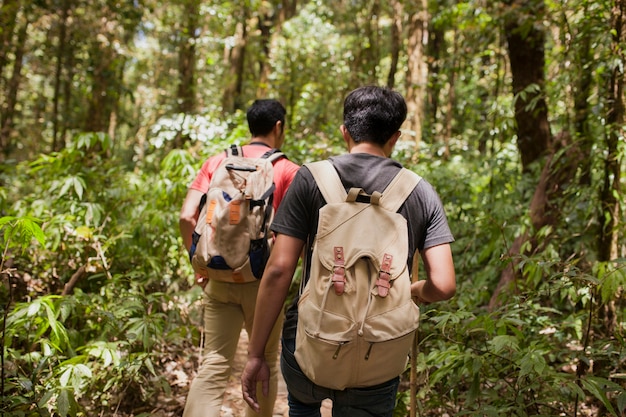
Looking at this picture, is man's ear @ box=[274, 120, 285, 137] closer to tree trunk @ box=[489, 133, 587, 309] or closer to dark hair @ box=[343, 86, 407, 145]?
dark hair @ box=[343, 86, 407, 145]

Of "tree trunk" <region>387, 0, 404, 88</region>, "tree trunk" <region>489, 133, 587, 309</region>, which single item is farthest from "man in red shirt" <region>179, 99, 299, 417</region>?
"tree trunk" <region>387, 0, 404, 88</region>

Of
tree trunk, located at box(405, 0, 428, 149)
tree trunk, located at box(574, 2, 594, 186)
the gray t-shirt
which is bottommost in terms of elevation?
the gray t-shirt

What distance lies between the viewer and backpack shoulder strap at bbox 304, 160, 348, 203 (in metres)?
1.98

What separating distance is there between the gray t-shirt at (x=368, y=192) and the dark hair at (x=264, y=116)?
124cm

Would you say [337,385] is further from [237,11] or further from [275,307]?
[237,11]

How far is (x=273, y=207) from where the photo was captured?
3.03 m

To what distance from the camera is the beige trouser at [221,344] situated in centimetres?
297

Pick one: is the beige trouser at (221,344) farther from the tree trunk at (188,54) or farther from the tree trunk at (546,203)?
the tree trunk at (188,54)

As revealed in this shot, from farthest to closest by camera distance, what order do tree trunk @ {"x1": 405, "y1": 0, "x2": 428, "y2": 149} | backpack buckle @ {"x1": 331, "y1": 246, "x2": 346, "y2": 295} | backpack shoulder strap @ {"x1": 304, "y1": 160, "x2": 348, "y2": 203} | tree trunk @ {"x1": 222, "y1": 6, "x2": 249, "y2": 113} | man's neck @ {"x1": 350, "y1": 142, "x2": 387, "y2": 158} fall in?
tree trunk @ {"x1": 222, "y1": 6, "x2": 249, "y2": 113}
tree trunk @ {"x1": 405, "y1": 0, "x2": 428, "y2": 149}
man's neck @ {"x1": 350, "y1": 142, "x2": 387, "y2": 158}
backpack shoulder strap @ {"x1": 304, "y1": 160, "x2": 348, "y2": 203}
backpack buckle @ {"x1": 331, "y1": 246, "x2": 346, "y2": 295}

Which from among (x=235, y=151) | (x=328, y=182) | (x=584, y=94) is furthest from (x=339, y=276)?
(x=584, y=94)

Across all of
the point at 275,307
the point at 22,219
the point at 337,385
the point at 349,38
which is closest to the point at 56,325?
the point at 22,219

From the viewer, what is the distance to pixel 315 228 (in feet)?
6.68

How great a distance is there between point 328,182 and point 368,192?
149mm

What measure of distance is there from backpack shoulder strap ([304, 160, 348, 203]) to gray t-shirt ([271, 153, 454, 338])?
0.02m
